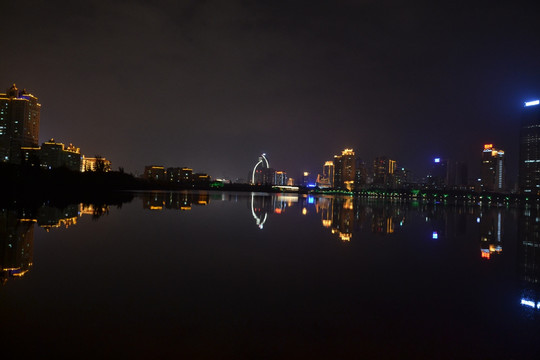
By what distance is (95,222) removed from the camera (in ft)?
71.9

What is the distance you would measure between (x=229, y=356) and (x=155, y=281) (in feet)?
15.2

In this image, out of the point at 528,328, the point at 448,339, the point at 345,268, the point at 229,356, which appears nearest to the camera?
the point at 229,356

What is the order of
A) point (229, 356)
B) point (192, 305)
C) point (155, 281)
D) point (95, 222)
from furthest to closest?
point (95, 222)
point (155, 281)
point (192, 305)
point (229, 356)

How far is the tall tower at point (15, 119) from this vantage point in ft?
537

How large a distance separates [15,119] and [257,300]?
19551 centimetres

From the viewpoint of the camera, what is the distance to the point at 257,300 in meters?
8.61

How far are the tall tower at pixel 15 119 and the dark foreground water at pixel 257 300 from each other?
17825 centimetres

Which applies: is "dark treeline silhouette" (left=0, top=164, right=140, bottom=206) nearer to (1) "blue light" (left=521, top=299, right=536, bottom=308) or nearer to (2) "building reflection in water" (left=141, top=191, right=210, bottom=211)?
(2) "building reflection in water" (left=141, top=191, right=210, bottom=211)

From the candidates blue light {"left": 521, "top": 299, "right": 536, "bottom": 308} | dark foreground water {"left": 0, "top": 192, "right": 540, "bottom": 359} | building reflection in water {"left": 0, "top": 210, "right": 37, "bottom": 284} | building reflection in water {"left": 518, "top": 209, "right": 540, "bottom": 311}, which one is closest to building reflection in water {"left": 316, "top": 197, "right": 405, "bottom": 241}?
dark foreground water {"left": 0, "top": 192, "right": 540, "bottom": 359}

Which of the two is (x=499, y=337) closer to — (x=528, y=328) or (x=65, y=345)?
(x=528, y=328)

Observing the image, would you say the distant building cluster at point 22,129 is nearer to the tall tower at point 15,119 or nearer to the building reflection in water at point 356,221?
the tall tower at point 15,119

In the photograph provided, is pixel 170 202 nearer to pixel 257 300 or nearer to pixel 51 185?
pixel 51 185

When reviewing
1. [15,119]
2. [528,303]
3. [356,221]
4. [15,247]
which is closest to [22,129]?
[15,119]

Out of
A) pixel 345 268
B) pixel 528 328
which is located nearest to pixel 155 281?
pixel 345 268
